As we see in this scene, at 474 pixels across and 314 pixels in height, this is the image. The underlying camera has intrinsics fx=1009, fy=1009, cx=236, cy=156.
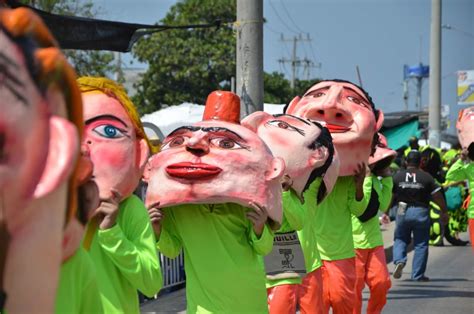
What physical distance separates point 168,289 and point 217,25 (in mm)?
3226

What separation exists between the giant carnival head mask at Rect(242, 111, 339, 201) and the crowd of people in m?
0.01

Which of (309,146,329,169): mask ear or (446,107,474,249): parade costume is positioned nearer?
(309,146,329,169): mask ear

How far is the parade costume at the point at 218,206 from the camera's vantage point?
17.8 feet

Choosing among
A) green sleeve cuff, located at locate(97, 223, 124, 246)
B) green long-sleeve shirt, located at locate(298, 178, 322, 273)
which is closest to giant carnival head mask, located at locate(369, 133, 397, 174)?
green long-sleeve shirt, located at locate(298, 178, 322, 273)

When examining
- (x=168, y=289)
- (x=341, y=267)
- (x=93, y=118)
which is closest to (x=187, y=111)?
(x=168, y=289)

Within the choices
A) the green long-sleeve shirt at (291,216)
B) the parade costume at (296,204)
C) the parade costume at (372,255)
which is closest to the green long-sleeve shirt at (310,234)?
the parade costume at (296,204)

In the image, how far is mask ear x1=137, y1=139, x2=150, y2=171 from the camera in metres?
4.42

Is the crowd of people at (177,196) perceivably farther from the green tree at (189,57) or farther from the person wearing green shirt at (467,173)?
the green tree at (189,57)

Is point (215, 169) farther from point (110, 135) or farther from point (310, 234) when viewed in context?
point (310, 234)

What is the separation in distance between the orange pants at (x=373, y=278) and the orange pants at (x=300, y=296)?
7.20 feet

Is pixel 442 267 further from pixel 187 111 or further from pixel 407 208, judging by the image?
pixel 187 111

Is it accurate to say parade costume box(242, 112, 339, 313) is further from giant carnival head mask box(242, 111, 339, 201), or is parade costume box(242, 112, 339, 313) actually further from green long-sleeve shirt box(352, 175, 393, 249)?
green long-sleeve shirt box(352, 175, 393, 249)

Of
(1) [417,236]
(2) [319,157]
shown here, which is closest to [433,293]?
(1) [417,236]

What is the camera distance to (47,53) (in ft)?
6.98
